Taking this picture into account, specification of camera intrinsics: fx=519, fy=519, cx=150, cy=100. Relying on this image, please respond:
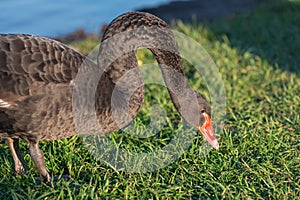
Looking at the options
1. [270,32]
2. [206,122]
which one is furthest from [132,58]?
[270,32]

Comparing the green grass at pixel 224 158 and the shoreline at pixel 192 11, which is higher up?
the shoreline at pixel 192 11

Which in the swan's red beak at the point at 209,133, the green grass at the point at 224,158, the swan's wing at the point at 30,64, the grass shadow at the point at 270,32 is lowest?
the green grass at the point at 224,158

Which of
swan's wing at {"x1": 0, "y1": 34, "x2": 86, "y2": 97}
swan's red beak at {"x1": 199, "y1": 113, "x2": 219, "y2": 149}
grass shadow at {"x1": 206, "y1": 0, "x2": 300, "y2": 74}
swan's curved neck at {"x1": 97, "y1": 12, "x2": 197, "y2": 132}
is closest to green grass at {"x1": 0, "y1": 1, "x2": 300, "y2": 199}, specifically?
swan's red beak at {"x1": 199, "y1": 113, "x2": 219, "y2": 149}

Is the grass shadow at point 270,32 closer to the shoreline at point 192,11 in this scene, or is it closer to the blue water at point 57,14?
the shoreline at point 192,11

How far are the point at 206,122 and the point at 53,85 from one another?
3.53 ft

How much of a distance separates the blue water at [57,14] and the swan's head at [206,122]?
237 inches

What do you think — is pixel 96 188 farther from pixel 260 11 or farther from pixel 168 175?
pixel 260 11

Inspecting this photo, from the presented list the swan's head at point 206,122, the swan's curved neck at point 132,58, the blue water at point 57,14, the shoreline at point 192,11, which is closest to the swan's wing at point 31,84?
the swan's curved neck at point 132,58

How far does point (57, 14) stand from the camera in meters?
10.7

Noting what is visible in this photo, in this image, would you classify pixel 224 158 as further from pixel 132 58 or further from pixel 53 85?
pixel 53 85

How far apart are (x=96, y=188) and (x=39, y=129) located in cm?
52

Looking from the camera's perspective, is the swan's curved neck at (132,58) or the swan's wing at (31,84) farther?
the swan's curved neck at (132,58)

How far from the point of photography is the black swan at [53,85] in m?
3.17

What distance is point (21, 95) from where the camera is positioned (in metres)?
3.17
